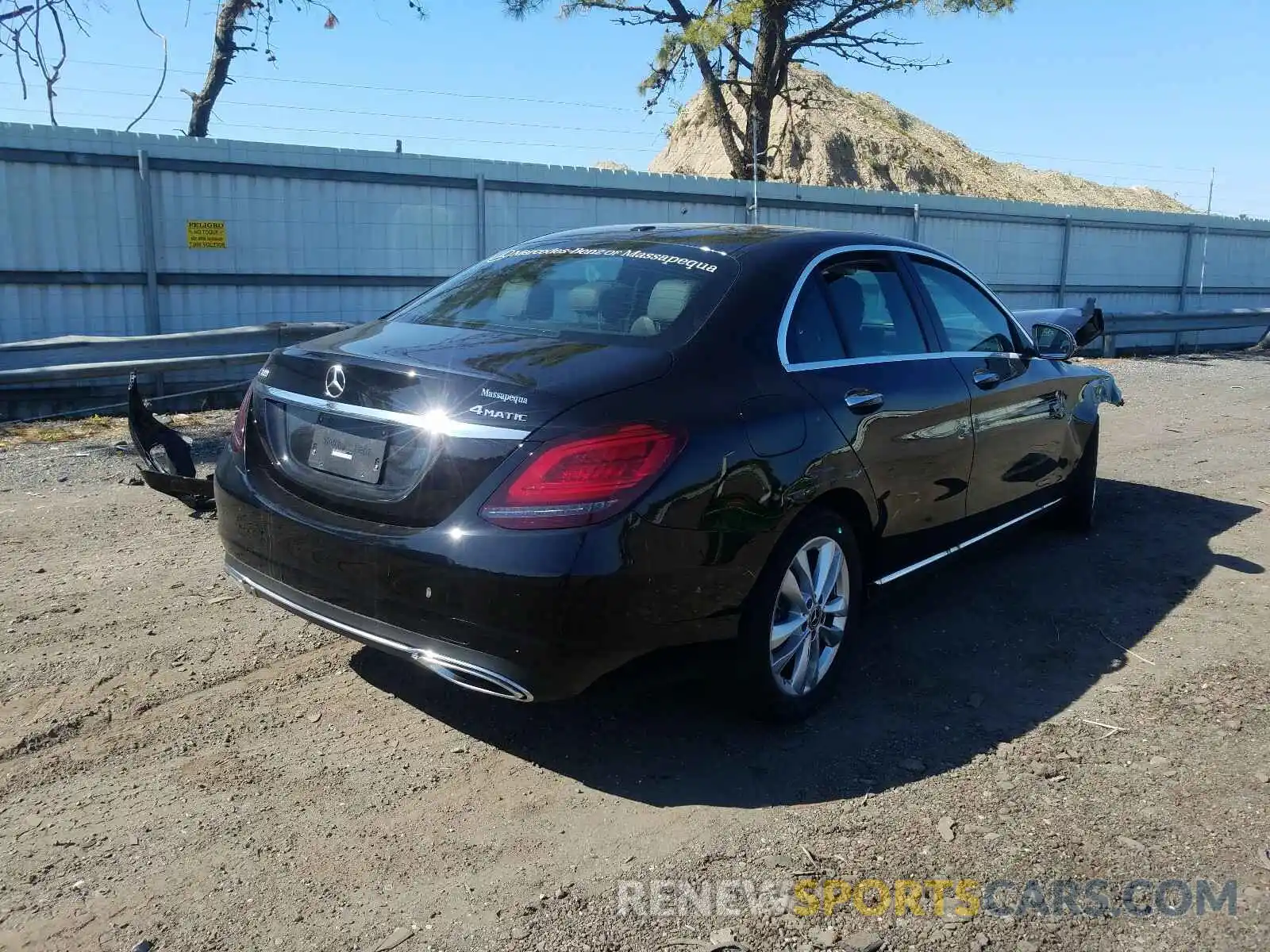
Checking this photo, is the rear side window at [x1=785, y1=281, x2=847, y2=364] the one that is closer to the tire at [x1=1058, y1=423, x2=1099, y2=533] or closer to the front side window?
the front side window

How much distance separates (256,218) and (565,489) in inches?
370

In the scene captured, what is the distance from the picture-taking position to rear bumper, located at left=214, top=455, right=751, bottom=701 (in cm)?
312

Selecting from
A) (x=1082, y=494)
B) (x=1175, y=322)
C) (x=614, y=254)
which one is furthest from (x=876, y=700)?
(x=1175, y=322)

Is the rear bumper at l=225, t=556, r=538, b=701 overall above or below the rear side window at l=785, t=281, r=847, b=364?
below

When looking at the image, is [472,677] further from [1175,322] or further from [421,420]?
[1175,322]

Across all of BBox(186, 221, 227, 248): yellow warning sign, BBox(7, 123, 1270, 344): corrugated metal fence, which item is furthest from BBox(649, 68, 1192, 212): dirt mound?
BBox(186, 221, 227, 248): yellow warning sign

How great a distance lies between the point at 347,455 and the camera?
3449 mm

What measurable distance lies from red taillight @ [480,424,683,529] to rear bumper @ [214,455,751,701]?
0.04 metres

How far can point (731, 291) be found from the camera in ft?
12.8

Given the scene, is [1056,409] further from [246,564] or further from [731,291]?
[246,564]

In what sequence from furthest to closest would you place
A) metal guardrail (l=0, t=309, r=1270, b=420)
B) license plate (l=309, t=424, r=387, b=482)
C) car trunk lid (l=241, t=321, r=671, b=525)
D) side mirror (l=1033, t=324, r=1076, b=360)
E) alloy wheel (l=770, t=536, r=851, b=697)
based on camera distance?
metal guardrail (l=0, t=309, r=1270, b=420) → side mirror (l=1033, t=324, r=1076, b=360) → alloy wheel (l=770, t=536, r=851, b=697) → license plate (l=309, t=424, r=387, b=482) → car trunk lid (l=241, t=321, r=671, b=525)

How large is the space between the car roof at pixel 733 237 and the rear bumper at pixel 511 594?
1.40 metres

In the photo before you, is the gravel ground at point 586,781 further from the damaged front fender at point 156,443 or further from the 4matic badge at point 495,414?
the 4matic badge at point 495,414

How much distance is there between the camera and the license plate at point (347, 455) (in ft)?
11.1
